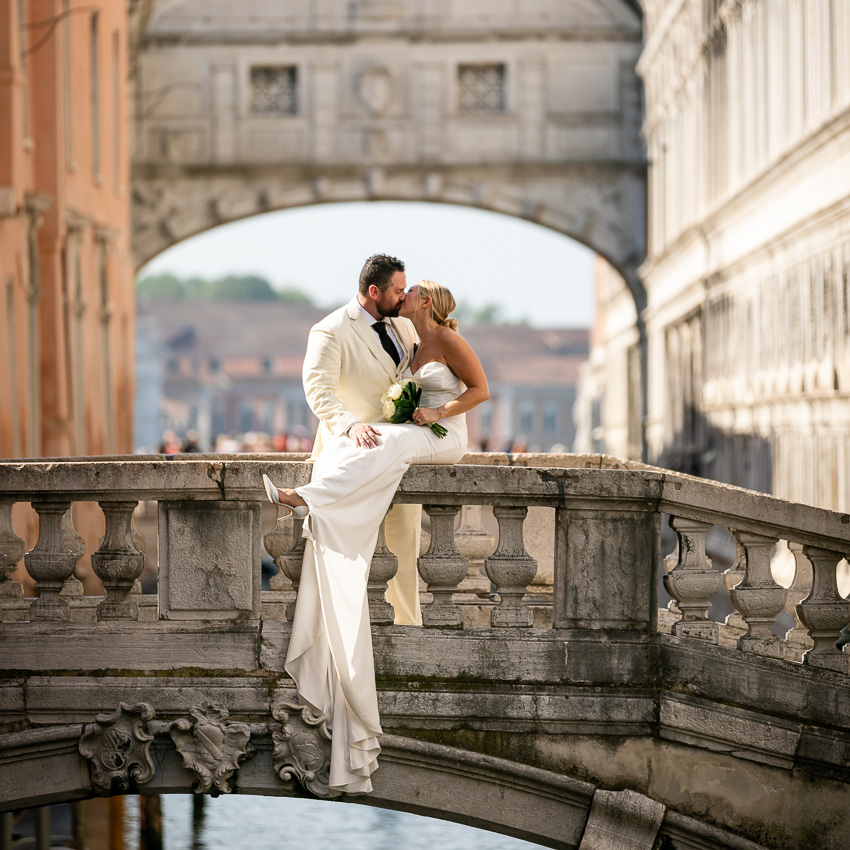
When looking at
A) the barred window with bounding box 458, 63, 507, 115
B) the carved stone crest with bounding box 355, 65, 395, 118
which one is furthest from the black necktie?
the barred window with bounding box 458, 63, 507, 115

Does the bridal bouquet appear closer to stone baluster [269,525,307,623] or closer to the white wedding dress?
the white wedding dress

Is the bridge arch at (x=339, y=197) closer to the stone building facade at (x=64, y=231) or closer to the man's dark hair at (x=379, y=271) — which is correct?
the stone building facade at (x=64, y=231)

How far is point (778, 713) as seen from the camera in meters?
5.91

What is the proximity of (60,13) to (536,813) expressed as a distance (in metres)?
15.7

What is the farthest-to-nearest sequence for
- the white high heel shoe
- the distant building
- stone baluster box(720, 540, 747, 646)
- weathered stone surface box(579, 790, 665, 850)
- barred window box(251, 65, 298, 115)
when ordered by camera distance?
the distant building
barred window box(251, 65, 298, 115)
stone baluster box(720, 540, 747, 646)
weathered stone surface box(579, 790, 665, 850)
the white high heel shoe

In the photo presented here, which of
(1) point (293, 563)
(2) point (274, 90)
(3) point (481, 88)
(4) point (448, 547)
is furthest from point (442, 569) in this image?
(2) point (274, 90)

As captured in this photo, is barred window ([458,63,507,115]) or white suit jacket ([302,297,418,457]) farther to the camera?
barred window ([458,63,507,115])

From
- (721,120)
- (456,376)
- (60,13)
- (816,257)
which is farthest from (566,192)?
(456,376)

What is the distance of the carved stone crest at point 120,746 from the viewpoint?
6.03 meters

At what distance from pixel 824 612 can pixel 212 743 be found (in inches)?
101

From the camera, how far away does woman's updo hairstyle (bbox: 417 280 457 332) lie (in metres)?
6.43

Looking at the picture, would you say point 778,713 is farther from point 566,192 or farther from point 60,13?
point 566,192

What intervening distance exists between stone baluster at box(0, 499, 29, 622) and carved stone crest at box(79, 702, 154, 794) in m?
0.58

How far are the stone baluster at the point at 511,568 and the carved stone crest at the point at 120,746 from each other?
1.51 metres
